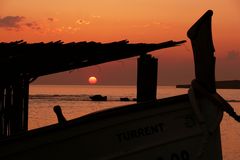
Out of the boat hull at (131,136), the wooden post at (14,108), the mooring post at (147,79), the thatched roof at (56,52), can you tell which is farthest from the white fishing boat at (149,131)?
the wooden post at (14,108)

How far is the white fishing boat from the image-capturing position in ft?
26.5

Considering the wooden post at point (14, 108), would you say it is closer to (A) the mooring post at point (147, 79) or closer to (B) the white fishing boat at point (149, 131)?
(A) the mooring post at point (147, 79)

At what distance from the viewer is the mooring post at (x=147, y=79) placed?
44.6 ft

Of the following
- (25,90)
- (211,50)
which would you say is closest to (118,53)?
(25,90)

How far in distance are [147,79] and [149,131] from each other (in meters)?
5.48

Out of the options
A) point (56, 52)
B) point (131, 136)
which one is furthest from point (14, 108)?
point (131, 136)

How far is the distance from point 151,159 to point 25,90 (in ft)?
27.8

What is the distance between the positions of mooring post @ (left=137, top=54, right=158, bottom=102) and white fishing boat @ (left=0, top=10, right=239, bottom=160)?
5.17 m

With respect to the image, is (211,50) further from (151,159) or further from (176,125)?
(151,159)

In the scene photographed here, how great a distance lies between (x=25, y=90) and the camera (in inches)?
629

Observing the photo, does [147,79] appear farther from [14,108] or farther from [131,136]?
[131,136]

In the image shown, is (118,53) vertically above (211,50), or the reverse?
(118,53)

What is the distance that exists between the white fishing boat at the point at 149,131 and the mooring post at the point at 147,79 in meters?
5.17

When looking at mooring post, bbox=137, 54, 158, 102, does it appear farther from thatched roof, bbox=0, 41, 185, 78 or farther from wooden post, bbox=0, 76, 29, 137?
wooden post, bbox=0, 76, 29, 137
